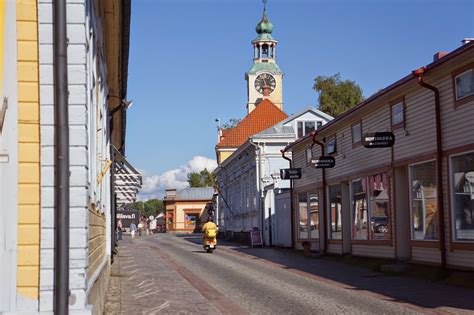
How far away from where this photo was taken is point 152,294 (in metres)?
15.7

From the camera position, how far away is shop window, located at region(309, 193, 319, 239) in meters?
29.8

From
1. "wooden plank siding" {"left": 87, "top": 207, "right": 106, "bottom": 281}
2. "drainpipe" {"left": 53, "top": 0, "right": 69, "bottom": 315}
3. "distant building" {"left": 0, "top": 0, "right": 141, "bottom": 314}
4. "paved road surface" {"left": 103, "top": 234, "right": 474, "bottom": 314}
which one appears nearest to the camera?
"drainpipe" {"left": 53, "top": 0, "right": 69, "bottom": 315}

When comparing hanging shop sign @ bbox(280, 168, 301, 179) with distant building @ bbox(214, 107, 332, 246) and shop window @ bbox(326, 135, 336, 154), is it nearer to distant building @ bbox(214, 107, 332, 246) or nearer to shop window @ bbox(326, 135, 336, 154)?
distant building @ bbox(214, 107, 332, 246)

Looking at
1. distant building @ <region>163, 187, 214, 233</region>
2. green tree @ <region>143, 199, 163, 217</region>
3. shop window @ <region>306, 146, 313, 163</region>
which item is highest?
green tree @ <region>143, 199, 163, 217</region>

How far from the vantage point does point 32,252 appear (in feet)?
22.1

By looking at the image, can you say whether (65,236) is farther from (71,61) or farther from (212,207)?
(212,207)

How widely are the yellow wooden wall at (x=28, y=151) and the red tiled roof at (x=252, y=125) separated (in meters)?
58.6

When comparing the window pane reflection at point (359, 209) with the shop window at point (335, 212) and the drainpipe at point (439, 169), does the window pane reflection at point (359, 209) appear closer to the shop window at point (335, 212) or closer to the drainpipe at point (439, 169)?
the shop window at point (335, 212)

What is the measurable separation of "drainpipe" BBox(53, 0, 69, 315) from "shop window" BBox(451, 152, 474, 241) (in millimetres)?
11612

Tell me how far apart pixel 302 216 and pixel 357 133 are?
8896 mm

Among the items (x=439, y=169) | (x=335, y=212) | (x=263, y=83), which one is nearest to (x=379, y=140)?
(x=439, y=169)

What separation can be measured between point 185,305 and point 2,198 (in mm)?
7622

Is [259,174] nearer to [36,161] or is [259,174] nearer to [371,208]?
[371,208]

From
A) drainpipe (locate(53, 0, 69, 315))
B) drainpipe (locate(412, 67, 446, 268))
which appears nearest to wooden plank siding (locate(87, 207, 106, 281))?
drainpipe (locate(53, 0, 69, 315))
